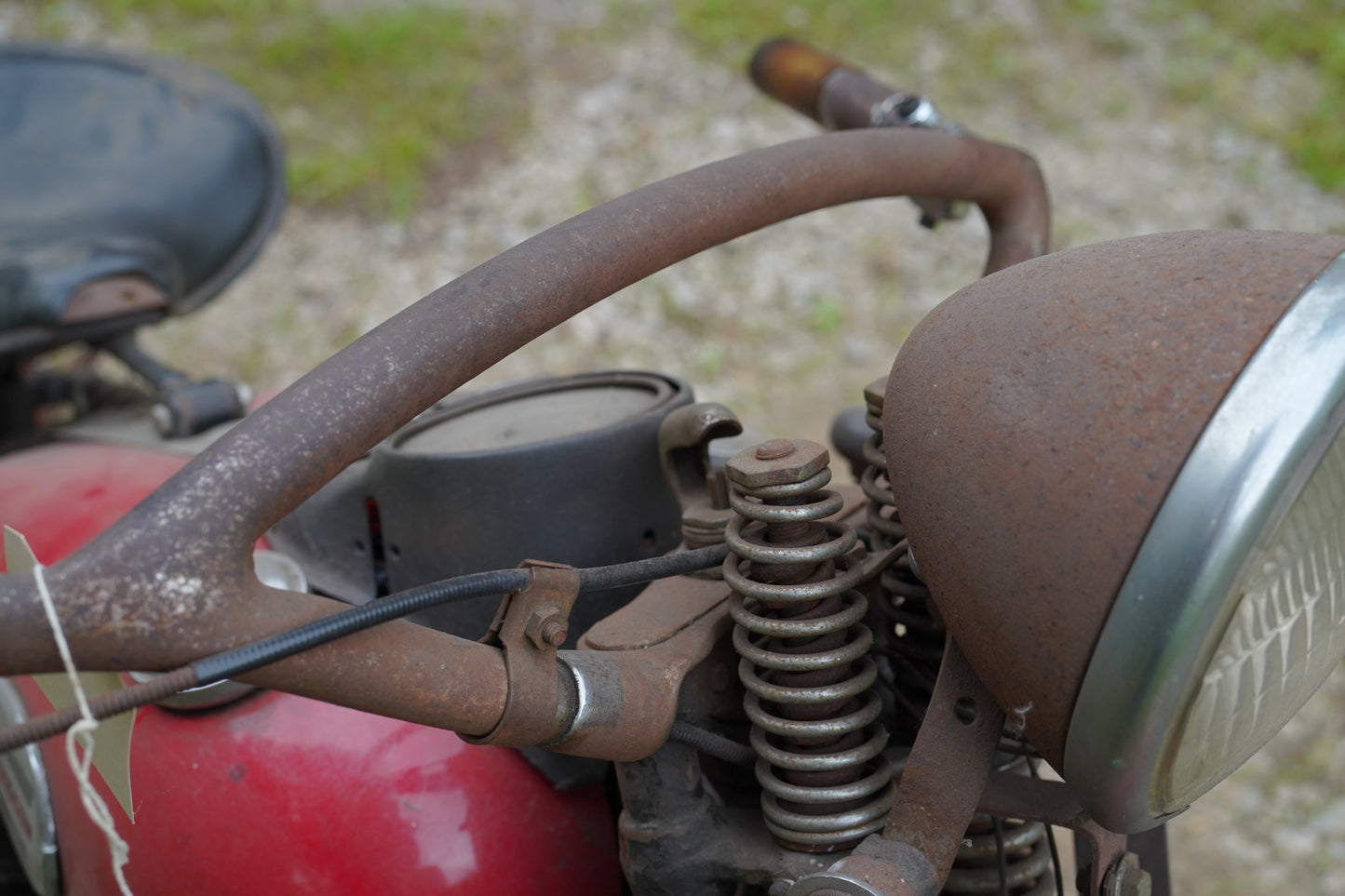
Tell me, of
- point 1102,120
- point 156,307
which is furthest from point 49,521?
point 1102,120

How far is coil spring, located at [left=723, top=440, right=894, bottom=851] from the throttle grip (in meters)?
0.63

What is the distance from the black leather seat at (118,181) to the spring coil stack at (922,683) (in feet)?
3.65

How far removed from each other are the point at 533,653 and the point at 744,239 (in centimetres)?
352

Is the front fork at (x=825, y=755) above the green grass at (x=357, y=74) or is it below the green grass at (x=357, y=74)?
above

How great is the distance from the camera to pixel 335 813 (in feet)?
2.71

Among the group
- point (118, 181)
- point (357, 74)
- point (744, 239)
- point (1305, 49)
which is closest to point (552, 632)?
point (118, 181)

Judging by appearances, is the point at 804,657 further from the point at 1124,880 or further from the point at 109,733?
the point at 109,733

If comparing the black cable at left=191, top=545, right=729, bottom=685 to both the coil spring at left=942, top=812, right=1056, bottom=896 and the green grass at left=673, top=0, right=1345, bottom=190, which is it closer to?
the coil spring at left=942, top=812, right=1056, bottom=896

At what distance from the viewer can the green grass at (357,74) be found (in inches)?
169

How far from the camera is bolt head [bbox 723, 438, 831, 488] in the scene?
0.68 m

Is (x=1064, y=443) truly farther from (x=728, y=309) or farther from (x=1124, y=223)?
(x=1124, y=223)

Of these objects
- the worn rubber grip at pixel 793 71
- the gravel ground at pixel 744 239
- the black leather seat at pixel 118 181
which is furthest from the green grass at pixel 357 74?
the worn rubber grip at pixel 793 71

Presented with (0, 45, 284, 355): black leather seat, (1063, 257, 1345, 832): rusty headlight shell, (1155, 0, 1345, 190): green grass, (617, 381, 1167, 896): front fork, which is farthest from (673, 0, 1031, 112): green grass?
(1063, 257, 1345, 832): rusty headlight shell

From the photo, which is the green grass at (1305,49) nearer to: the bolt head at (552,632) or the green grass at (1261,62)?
the green grass at (1261,62)
